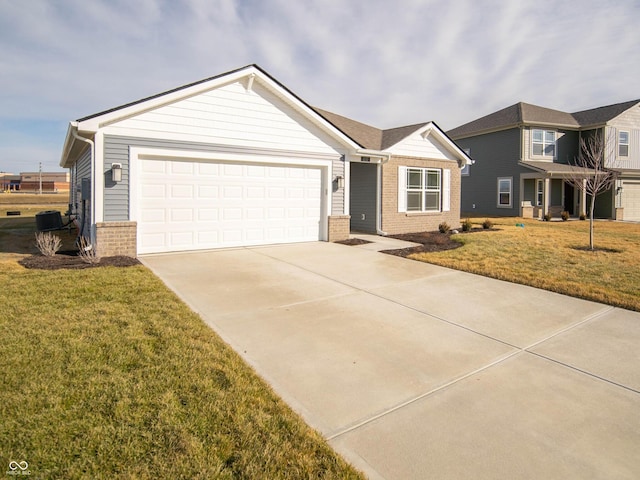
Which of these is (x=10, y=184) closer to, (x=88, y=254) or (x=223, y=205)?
(x=223, y=205)

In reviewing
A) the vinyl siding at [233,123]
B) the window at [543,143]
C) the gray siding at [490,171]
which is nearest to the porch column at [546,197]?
the gray siding at [490,171]

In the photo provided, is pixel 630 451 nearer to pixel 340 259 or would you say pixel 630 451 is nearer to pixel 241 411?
pixel 241 411

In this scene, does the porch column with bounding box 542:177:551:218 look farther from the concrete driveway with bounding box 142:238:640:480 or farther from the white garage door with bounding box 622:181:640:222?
the concrete driveway with bounding box 142:238:640:480

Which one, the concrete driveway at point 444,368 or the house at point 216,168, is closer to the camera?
the concrete driveway at point 444,368

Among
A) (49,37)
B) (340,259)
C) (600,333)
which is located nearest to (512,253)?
(340,259)

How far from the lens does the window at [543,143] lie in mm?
24105

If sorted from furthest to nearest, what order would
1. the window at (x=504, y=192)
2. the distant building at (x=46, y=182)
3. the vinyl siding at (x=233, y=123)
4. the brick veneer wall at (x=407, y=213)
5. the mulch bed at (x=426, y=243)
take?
the distant building at (x=46, y=182)
the window at (x=504, y=192)
the brick veneer wall at (x=407, y=213)
the mulch bed at (x=426, y=243)
the vinyl siding at (x=233, y=123)

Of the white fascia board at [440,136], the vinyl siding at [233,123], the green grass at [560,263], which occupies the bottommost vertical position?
the green grass at [560,263]

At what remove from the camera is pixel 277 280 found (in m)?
7.16

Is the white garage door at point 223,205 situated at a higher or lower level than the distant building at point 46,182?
lower

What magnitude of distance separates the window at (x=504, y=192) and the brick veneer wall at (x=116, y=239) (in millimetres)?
22582

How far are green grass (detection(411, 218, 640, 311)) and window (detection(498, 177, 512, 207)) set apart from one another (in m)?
11.1

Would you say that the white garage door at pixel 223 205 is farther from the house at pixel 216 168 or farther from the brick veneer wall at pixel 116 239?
the brick veneer wall at pixel 116 239

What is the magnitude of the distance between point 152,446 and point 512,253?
399 inches
